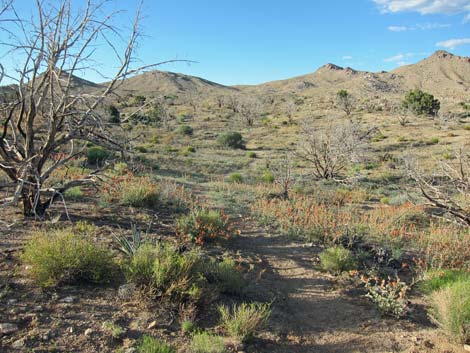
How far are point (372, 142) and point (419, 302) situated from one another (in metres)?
21.4

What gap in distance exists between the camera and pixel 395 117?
3503cm

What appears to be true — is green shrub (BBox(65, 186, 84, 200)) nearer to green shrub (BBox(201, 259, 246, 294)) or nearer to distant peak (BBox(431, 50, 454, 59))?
green shrub (BBox(201, 259, 246, 294))

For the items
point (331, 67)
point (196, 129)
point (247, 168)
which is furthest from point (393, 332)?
point (331, 67)

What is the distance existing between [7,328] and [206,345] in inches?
76.8

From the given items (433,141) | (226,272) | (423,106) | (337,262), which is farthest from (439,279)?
(423,106)

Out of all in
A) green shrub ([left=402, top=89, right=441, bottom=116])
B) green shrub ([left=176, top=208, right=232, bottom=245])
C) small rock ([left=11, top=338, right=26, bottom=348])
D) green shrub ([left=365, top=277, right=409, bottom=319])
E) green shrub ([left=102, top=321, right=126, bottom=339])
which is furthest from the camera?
green shrub ([left=402, top=89, right=441, bottom=116])

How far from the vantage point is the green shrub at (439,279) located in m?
5.30

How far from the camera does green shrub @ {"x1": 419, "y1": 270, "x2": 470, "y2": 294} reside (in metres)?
5.30

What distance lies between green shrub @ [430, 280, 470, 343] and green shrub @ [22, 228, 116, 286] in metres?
4.23

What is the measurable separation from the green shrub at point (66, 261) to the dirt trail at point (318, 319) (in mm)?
2147

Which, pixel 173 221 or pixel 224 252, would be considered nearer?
pixel 224 252

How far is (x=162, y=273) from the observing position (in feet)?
14.5

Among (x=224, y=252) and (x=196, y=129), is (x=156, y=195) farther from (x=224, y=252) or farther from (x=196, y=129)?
(x=196, y=129)

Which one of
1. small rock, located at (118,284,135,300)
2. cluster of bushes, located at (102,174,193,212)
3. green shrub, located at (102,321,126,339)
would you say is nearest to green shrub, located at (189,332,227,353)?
green shrub, located at (102,321,126,339)
